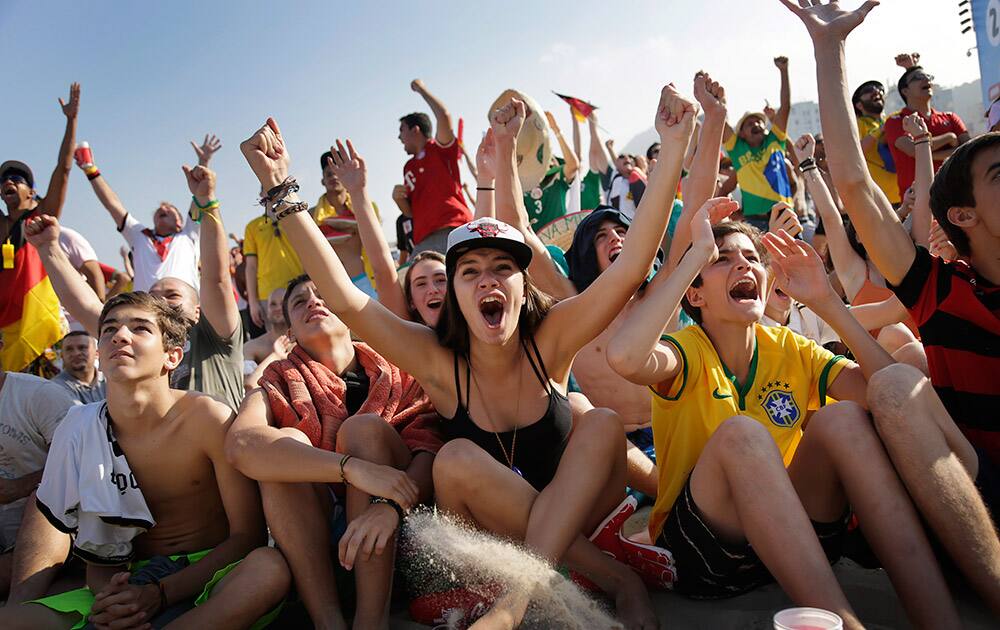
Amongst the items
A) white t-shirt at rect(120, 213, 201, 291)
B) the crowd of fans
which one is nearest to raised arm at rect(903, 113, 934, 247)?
the crowd of fans

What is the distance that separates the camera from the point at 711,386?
268 cm

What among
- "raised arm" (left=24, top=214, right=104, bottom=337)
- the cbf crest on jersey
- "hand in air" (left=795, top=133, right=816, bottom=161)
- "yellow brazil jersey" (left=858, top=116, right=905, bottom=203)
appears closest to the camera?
the cbf crest on jersey

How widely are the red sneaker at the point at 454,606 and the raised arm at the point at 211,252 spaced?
2134 millimetres

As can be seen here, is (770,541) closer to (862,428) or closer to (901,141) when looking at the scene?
(862,428)

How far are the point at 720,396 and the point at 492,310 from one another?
3.11 feet

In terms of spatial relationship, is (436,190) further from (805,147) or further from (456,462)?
(456,462)

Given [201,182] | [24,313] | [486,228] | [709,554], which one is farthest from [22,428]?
[709,554]

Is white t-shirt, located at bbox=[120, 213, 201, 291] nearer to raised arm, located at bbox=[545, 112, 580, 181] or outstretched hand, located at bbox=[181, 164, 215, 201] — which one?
outstretched hand, located at bbox=[181, 164, 215, 201]

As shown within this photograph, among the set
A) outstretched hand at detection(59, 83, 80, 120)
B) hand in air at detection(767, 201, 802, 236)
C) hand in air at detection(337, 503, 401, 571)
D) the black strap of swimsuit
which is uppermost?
outstretched hand at detection(59, 83, 80, 120)

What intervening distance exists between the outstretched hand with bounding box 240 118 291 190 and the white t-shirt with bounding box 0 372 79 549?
2044mm

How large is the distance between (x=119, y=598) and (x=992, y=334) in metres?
3.13

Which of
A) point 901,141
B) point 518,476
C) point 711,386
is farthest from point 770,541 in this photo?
point 901,141

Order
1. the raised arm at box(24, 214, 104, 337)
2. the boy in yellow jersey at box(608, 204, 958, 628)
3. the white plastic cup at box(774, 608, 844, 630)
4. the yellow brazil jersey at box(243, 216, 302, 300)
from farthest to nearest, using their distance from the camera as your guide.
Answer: the yellow brazil jersey at box(243, 216, 302, 300), the raised arm at box(24, 214, 104, 337), the boy in yellow jersey at box(608, 204, 958, 628), the white plastic cup at box(774, 608, 844, 630)

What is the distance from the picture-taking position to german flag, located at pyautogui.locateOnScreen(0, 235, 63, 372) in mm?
5551
